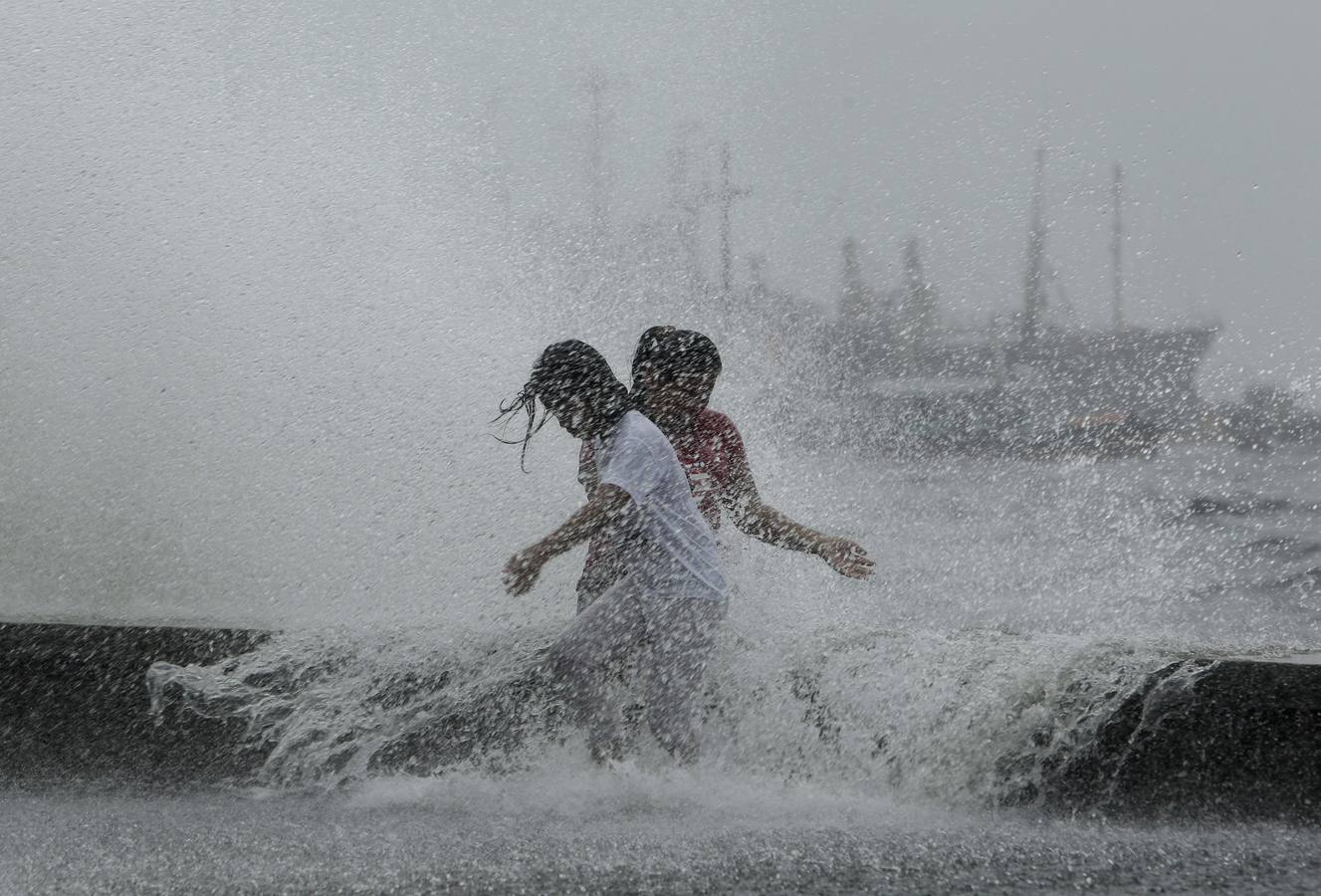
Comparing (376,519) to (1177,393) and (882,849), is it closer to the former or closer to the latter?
(882,849)

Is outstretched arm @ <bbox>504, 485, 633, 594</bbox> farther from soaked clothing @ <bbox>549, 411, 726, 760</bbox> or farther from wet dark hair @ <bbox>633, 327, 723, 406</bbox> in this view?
wet dark hair @ <bbox>633, 327, 723, 406</bbox>

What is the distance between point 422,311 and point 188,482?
1.91m

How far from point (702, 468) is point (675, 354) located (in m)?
0.36

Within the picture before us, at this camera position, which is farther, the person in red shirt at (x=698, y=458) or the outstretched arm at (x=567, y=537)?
the person in red shirt at (x=698, y=458)

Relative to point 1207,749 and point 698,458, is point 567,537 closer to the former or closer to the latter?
point 698,458

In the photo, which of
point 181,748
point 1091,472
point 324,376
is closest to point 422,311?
point 324,376

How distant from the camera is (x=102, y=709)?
447 centimetres

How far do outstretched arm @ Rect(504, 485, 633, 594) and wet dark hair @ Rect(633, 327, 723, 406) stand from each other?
47cm

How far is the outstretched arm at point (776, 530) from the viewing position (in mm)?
4285

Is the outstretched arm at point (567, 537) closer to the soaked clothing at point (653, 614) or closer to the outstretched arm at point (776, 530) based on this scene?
the soaked clothing at point (653, 614)

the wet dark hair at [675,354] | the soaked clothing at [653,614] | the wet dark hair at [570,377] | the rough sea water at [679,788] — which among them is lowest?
the rough sea water at [679,788]

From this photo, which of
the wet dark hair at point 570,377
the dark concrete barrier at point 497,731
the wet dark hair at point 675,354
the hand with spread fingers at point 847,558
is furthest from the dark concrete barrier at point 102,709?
the hand with spread fingers at point 847,558

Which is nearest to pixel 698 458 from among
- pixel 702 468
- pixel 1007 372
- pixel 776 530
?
pixel 702 468

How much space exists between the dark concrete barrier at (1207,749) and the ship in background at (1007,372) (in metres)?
11.1
